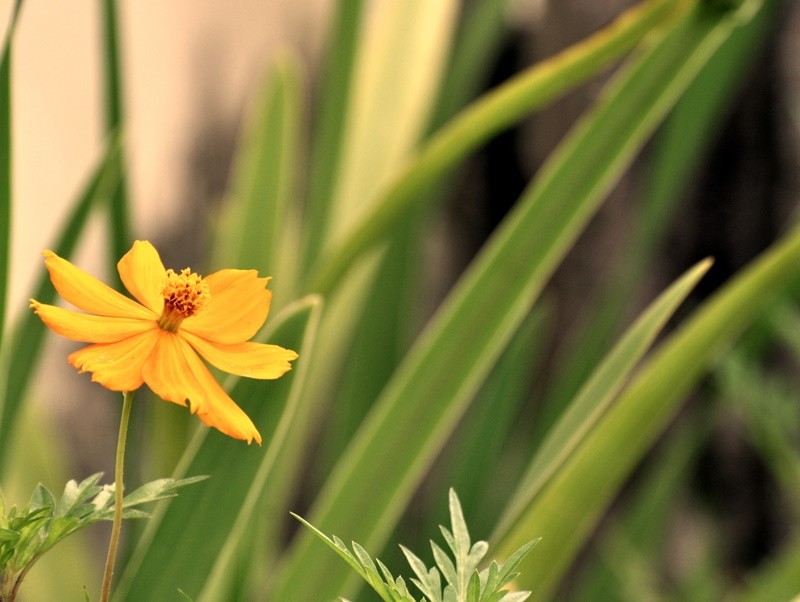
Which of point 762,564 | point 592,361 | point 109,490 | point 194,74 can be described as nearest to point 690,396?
point 762,564

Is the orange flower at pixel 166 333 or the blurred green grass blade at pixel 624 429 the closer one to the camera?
the orange flower at pixel 166 333

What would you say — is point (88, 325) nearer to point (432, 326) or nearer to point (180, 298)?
point (180, 298)

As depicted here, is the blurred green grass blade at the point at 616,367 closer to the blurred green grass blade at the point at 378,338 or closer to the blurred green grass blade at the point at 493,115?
the blurred green grass blade at the point at 493,115

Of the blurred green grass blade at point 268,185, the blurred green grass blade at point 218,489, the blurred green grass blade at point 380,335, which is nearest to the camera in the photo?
the blurred green grass blade at point 218,489

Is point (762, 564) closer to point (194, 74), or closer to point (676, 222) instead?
point (676, 222)

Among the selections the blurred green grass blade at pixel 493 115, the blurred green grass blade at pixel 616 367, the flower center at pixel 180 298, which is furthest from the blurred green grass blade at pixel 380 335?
the flower center at pixel 180 298

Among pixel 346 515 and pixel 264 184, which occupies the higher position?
pixel 264 184

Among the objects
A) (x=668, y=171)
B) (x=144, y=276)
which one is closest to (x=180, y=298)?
(x=144, y=276)
